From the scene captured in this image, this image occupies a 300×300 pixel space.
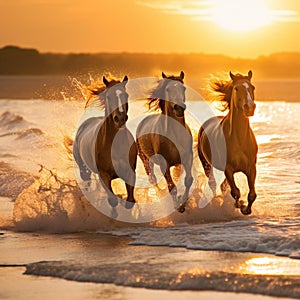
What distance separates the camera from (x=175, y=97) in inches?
520

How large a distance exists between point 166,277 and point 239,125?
3.80 meters

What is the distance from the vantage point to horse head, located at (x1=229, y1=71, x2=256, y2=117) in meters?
12.6

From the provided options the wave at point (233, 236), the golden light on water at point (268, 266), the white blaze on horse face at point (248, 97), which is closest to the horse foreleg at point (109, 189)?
the wave at point (233, 236)

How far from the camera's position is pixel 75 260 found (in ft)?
34.9

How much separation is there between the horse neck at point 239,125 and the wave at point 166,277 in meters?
3.05

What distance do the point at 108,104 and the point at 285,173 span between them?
21.2ft

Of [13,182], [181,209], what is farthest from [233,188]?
[13,182]

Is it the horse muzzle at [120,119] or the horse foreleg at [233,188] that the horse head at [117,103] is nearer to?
the horse muzzle at [120,119]

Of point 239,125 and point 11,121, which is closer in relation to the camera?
point 239,125

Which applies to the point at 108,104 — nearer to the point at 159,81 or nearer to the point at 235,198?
the point at 159,81

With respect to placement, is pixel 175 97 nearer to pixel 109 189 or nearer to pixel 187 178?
pixel 187 178

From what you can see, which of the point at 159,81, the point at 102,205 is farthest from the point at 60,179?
the point at 159,81

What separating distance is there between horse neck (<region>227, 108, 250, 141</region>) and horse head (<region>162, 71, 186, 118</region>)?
2.16ft

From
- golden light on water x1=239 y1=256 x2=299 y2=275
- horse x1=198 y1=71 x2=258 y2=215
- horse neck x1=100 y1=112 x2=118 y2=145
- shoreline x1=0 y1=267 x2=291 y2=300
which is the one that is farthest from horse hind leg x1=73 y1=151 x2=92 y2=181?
shoreline x1=0 y1=267 x2=291 y2=300
